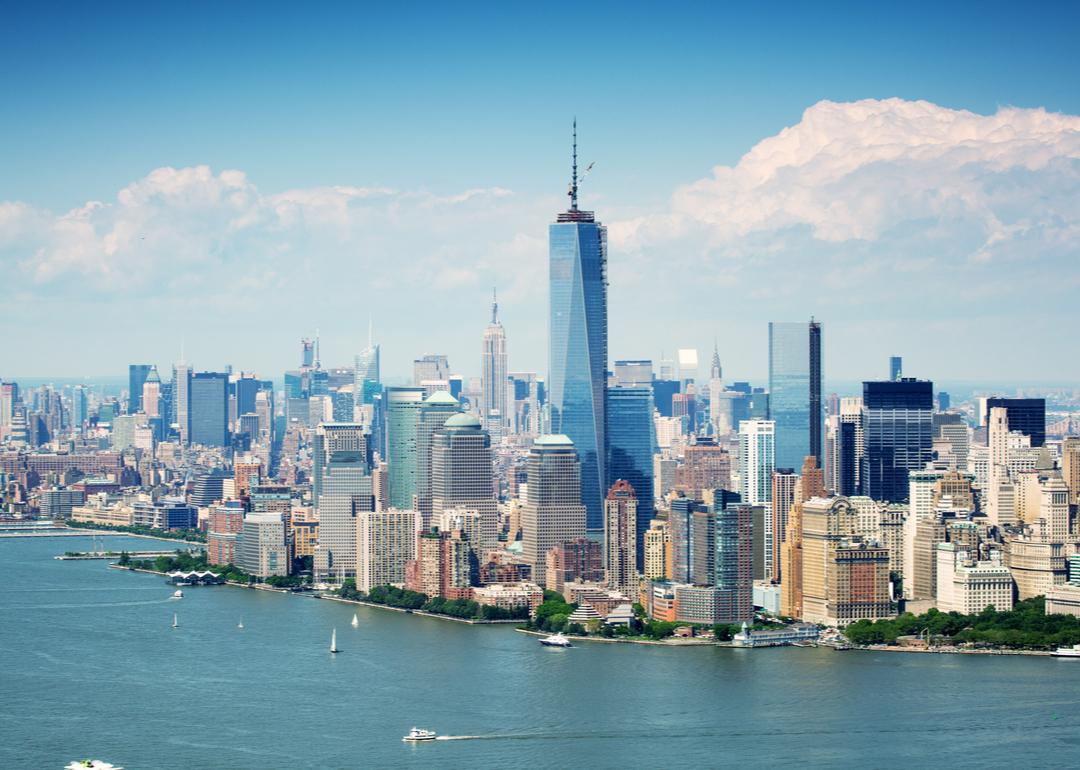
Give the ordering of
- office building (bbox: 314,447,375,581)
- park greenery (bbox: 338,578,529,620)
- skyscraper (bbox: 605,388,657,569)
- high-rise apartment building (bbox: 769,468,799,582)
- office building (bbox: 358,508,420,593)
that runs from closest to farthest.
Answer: park greenery (bbox: 338,578,529,620), high-rise apartment building (bbox: 769,468,799,582), office building (bbox: 358,508,420,593), office building (bbox: 314,447,375,581), skyscraper (bbox: 605,388,657,569)

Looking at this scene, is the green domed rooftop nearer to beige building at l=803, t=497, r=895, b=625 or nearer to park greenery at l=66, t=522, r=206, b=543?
park greenery at l=66, t=522, r=206, b=543

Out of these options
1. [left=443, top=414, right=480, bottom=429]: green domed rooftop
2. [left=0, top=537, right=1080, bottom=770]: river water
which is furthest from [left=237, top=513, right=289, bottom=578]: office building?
[left=0, top=537, right=1080, bottom=770]: river water


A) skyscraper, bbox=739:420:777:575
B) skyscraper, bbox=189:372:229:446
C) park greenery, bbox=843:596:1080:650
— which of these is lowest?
park greenery, bbox=843:596:1080:650

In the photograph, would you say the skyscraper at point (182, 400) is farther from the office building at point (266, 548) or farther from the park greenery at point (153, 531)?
the office building at point (266, 548)

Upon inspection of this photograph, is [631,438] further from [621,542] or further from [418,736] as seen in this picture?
[418,736]

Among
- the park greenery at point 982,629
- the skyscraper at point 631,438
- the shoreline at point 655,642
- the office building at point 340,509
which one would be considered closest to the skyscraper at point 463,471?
the office building at point 340,509

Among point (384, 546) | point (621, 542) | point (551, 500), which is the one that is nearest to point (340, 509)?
point (384, 546)

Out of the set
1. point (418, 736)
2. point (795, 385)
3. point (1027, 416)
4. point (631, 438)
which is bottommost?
point (418, 736)
